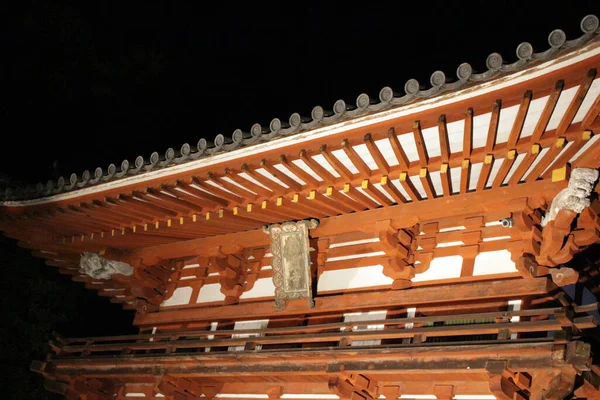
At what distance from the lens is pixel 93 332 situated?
1302cm

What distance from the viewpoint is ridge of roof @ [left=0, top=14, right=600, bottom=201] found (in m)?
4.51

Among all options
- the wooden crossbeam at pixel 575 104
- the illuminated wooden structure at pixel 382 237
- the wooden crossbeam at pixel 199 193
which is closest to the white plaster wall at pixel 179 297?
the illuminated wooden structure at pixel 382 237

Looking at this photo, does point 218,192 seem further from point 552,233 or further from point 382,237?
point 552,233

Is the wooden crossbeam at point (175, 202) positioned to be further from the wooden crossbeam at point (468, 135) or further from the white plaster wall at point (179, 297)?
the wooden crossbeam at point (468, 135)

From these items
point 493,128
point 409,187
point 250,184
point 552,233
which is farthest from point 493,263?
point 250,184

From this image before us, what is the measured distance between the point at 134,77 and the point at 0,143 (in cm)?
373

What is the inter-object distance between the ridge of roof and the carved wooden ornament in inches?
71.9

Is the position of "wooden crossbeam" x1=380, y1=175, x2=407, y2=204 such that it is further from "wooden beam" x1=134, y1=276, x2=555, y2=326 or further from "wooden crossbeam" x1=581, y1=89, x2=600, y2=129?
"wooden crossbeam" x1=581, y1=89, x2=600, y2=129

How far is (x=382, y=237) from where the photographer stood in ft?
23.9

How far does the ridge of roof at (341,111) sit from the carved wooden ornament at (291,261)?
1827 mm

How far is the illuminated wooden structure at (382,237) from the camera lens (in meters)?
5.41

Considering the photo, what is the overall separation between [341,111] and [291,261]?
9.61 feet

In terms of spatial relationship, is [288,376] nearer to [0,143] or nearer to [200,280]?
[200,280]

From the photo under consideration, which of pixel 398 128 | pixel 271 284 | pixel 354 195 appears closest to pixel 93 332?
pixel 271 284
